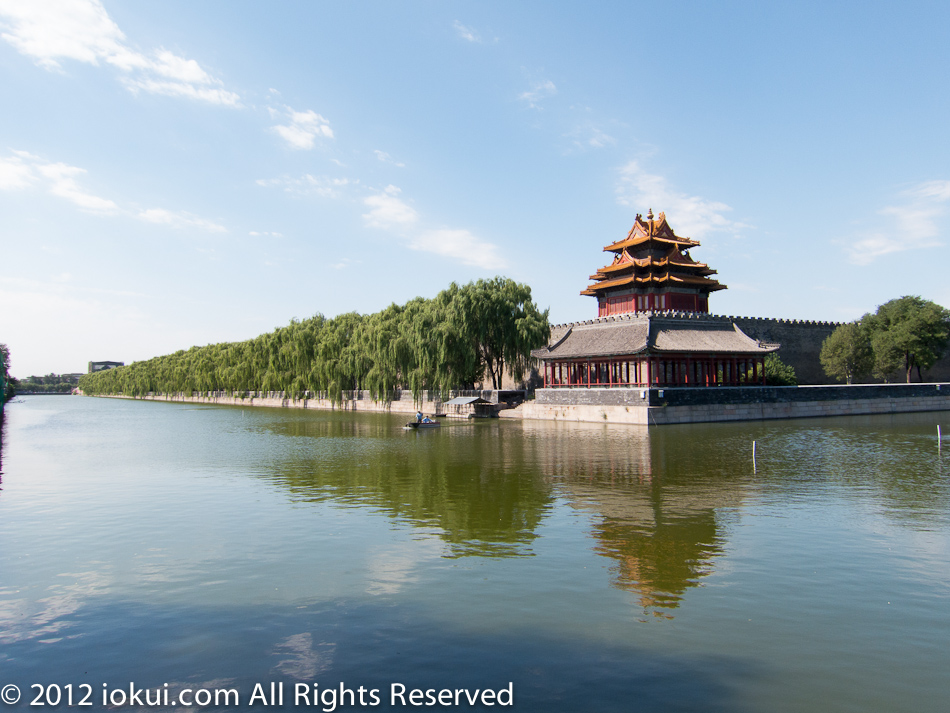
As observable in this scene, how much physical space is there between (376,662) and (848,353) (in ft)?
164

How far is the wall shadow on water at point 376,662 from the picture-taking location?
5871mm

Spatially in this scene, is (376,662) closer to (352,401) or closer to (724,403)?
(724,403)

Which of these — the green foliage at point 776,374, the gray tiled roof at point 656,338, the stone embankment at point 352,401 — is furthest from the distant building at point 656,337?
the stone embankment at point 352,401

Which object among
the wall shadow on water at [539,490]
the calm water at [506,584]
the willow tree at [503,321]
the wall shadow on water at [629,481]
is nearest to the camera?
the calm water at [506,584]

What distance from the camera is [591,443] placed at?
86.1 ft

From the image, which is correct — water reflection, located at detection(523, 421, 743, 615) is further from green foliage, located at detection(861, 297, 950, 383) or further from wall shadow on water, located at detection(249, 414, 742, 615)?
green foliage, located at detection(861, 297, 950, 383)

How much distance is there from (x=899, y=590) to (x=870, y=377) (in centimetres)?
4995

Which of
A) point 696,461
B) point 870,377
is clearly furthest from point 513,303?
point 870,377

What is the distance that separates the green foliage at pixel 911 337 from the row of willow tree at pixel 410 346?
25.7 m

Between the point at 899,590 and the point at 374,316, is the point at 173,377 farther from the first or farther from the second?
the point at 899,590

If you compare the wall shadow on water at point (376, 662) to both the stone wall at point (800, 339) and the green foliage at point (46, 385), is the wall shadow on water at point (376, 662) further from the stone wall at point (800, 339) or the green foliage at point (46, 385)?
the green foliage at point (46, 385)

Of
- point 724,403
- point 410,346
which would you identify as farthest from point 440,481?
point 410,346

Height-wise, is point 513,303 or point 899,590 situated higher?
point 513,303

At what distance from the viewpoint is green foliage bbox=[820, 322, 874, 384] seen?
4728 centimetres
